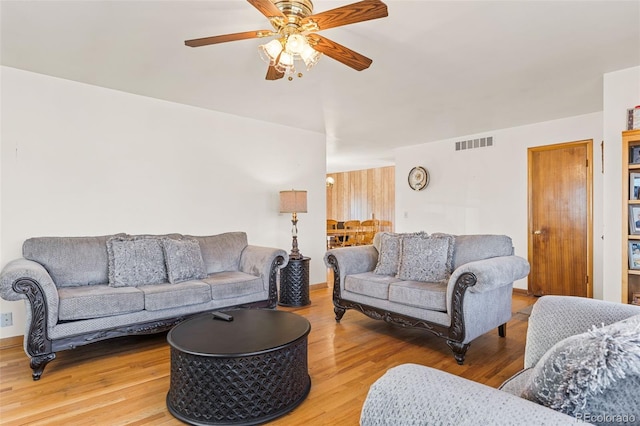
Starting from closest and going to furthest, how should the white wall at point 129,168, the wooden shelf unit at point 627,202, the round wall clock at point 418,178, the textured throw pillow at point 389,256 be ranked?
the wooden shelf unit at point 627,202 → the white wall at point 129,168 → the textured throw pillow at point 389,256 → the round wall clock at point 418,178

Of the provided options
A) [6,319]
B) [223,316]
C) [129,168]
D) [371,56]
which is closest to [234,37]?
[371,56]

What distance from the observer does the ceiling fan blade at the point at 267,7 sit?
169 cm

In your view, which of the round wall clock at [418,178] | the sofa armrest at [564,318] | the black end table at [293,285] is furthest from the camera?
the round wall clock at [418,178]

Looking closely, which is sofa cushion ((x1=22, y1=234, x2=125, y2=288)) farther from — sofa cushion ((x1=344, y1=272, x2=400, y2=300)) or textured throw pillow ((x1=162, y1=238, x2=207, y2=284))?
sofa cushion ((x1=344, y1=272, x2=400, y2=300))

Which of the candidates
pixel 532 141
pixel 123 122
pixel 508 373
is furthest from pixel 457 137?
pixel 123 122

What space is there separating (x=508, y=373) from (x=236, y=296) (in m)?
2.30

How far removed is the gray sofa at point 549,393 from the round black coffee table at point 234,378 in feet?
3.34

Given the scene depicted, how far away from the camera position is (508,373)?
97.7 inches

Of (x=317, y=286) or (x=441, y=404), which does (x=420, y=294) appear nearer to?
(x=441, y=404)

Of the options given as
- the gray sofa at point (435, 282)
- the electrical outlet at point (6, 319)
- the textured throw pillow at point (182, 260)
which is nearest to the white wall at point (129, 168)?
the electrical outlet at point (6, 319)

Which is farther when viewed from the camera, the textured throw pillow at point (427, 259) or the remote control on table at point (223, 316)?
the textured throw pillow at point (427, 259)

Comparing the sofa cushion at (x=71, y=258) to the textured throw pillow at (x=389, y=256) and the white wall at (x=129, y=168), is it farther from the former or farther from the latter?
the textured throw pillow at (x=389, y=256)

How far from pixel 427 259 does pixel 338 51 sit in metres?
2.00

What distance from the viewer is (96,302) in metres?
2.66
